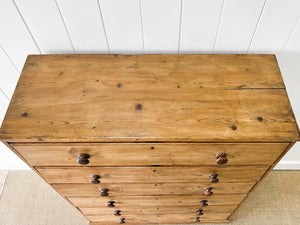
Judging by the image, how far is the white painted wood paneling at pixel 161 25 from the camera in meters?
0.82

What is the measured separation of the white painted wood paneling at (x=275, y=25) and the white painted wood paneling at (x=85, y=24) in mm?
607

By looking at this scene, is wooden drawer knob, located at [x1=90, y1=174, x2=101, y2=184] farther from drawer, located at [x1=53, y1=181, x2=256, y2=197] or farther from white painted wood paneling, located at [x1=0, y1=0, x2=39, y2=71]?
white painted wood paneling, located at [x1=0, y1=0, x2=39, y2=71]

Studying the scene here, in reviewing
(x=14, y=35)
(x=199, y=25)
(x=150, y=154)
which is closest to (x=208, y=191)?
(x=150, y=154)

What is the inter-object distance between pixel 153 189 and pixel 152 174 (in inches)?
6.2

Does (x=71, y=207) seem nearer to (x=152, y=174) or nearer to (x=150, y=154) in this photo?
(x=152, y=174)

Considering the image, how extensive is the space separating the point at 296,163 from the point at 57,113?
5.26 feet

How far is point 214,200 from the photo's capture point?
115 centimetres

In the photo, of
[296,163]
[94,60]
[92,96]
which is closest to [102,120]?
[92,96]

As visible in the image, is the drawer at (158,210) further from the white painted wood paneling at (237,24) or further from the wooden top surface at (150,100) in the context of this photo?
the white painted wood paneling at (237,24)

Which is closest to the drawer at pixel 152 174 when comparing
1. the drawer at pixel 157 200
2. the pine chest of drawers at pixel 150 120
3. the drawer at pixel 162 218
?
the pine chest of drawers at pixel 150 120

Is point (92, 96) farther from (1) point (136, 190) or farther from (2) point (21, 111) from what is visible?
(1) point (136, 190)

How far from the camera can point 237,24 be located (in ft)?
2.88

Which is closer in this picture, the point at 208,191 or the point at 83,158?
the point at 83,158

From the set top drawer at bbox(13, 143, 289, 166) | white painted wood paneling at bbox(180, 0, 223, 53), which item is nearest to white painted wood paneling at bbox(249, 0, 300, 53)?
white painted wood paneling at bbox(180, 0, 223, 53)
